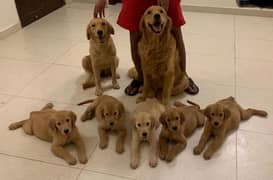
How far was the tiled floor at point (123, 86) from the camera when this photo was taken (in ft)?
4.92

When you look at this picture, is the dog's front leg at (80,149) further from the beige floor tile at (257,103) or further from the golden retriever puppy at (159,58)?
the beige floor tile at (257,103)

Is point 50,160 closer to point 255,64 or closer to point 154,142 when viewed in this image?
point 154,142

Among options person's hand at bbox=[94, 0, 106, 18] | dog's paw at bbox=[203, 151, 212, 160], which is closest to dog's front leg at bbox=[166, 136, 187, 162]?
dog's paw at bbox=[203, 151, 212, 160]

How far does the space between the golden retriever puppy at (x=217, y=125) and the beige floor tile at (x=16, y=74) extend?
4.34 ft

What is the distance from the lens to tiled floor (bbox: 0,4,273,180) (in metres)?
1.50

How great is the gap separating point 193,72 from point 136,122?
3.17 ft

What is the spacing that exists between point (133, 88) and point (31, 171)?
887mm

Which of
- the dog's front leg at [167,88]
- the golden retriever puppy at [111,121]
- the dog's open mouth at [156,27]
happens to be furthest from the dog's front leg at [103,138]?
the dog's open mouth at [156,27]

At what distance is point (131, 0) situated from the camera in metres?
1.80

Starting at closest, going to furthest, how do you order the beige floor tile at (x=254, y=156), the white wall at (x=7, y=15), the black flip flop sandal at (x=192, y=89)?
the beige floor tile at (x=254, y=156)
the black flip flop sandal at (x=192, y=89)
the white wall at (x=7, y=15)

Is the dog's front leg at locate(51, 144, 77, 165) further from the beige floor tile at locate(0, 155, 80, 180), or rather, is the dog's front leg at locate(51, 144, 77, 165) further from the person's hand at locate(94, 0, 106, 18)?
the person's hand at locate(94, 0, 106, 18)

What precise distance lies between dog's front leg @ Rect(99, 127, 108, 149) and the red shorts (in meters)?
0.63

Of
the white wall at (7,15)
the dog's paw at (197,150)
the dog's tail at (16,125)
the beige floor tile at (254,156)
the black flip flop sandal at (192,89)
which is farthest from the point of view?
the white wall at (7,15)

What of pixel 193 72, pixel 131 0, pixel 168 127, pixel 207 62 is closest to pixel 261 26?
pixel 207 62
